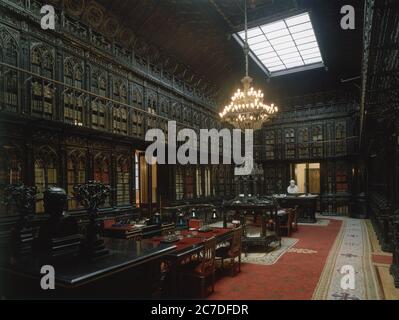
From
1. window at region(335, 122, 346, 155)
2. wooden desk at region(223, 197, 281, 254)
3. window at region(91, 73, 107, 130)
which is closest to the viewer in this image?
wooden desk at region(223, 197, 281, 254)

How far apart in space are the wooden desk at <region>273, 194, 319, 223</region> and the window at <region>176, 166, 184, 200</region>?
3898 mm

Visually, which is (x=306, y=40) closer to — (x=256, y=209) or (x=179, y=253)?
(x=256, y=209)

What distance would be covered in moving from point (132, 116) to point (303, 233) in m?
6.44

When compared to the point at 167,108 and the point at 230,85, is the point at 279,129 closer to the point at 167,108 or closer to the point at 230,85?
the point at 230,85

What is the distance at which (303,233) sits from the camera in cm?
955

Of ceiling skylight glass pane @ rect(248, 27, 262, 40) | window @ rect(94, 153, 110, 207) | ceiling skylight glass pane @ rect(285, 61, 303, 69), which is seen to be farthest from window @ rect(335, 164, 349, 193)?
window @ rect(94, 153, 110, 207)

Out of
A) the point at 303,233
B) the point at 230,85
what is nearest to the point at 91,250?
the point at 303,233

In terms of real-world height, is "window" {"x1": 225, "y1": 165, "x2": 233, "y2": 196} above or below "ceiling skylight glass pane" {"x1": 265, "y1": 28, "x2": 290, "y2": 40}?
below

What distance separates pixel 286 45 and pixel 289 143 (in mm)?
5672

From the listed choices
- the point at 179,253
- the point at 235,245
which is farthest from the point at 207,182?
the point at 179,253

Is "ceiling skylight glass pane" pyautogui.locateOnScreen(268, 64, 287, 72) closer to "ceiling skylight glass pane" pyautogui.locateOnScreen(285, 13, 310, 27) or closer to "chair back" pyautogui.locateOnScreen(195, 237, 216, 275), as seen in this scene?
"ceiling skylight glass pane" pyautogui.locateOnScreen(285, 13, 310, 27)

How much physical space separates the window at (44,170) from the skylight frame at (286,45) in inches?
297

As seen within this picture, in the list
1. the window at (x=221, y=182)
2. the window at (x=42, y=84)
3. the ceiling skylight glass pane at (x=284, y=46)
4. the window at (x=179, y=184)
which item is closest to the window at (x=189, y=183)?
the window at (x=179, y=184)

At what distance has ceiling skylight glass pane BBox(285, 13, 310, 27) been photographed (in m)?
9.59
